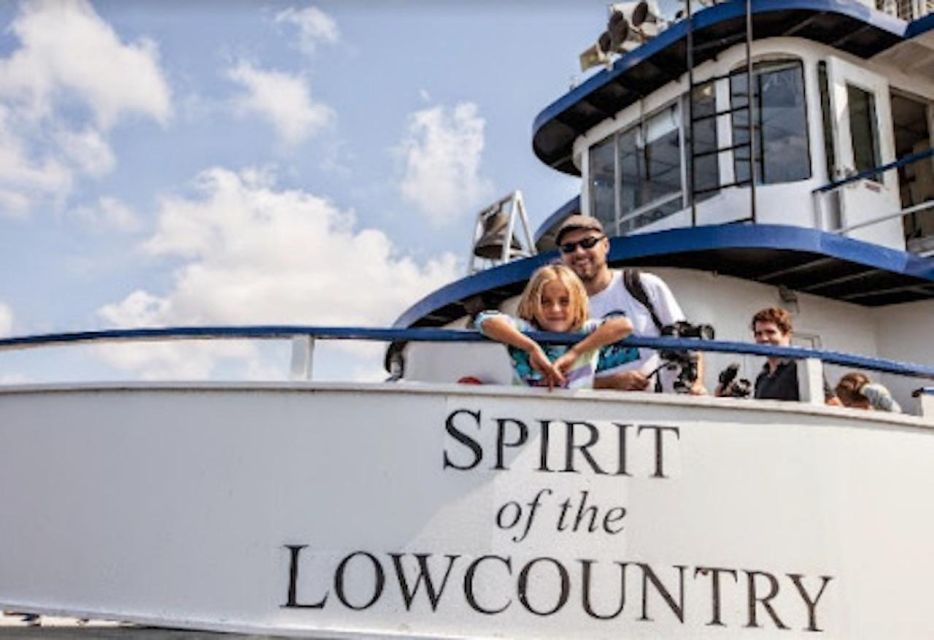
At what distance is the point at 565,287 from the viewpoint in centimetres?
369

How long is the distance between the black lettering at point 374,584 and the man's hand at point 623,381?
4.02ft

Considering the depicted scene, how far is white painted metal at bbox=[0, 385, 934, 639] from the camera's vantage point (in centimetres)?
347

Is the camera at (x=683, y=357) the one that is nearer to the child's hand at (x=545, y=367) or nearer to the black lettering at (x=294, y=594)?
the child's hand at (x=545, y=367)

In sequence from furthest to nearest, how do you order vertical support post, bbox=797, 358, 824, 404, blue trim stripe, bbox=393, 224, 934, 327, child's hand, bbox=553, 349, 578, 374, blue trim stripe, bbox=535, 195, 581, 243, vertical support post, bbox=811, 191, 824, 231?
blue trim stripe, bbox=535, 195, 581, 243 < vertical support post, bbox=811, 191, 824, 231 < blue trim stripe, bbox=393, 224, 934, 327 < vertical support post, bbox=797, 358, 824, 404 < child's hand, bbox=553, 349, 578, 374

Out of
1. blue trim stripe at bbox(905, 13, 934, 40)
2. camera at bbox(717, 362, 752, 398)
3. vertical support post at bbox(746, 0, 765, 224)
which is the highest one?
blue trim stripe at bbox(905, 13, 934, 40)

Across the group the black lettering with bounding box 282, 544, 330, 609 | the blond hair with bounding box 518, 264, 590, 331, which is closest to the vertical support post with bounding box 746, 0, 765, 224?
the blond hair with bounding box 518, 264, 590, 331

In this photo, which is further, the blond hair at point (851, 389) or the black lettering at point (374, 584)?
the blond hair at point (851, 389)

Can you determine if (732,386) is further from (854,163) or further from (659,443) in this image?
(854,163)

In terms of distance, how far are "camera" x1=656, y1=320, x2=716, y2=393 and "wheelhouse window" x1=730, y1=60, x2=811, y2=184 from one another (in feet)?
13.3

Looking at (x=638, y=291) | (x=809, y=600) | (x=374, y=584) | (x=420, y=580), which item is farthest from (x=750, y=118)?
(x=374, y=584)

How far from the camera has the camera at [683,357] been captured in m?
3.87

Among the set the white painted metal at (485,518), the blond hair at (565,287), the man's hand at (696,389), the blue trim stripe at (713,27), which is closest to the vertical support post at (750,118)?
the blue trim stripe at (713,27)

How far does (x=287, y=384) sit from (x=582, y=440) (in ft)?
4.23

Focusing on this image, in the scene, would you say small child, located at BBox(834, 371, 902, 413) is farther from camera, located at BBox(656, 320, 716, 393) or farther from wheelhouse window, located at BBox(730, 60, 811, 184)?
wheelhouse window, located at BBox(730, 60, 811, 184)
